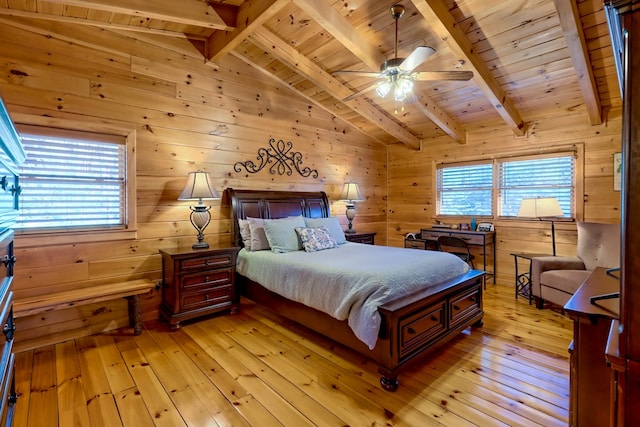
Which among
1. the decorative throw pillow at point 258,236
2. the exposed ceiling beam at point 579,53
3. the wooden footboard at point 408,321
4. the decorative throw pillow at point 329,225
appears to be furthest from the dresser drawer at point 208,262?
the exposed ceiling beam at point 579,53

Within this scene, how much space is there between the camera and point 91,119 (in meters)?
3.00

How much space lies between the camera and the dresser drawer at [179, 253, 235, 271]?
3.18m

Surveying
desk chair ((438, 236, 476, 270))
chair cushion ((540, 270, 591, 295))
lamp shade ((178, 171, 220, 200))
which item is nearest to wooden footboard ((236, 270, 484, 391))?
chair cushion ((540, 270, 591, 295))

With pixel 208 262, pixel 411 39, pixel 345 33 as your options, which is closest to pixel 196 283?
pixel 208 262

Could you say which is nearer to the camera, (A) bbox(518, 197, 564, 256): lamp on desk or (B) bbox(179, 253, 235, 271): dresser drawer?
(B) bbox(179, 253, 235, 271): dresser drawer

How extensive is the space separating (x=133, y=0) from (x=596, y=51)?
421 centimetres

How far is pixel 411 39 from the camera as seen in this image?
326cm

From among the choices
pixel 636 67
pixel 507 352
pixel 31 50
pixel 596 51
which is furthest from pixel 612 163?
pixel 31 50

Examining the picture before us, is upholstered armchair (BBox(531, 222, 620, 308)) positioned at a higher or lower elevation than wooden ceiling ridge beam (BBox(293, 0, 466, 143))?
lower

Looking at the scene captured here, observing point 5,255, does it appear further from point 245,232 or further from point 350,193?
point 350,193

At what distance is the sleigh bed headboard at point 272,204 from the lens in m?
3.88

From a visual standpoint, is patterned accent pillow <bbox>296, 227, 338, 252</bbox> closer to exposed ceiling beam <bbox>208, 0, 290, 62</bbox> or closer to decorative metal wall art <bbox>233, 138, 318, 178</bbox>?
decorative metal wall art <bbox>233, 138, 318, 178</bbox>

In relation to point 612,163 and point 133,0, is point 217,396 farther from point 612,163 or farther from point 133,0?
point 612,163

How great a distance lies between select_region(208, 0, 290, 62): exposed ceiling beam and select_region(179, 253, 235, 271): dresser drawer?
7.41ft
